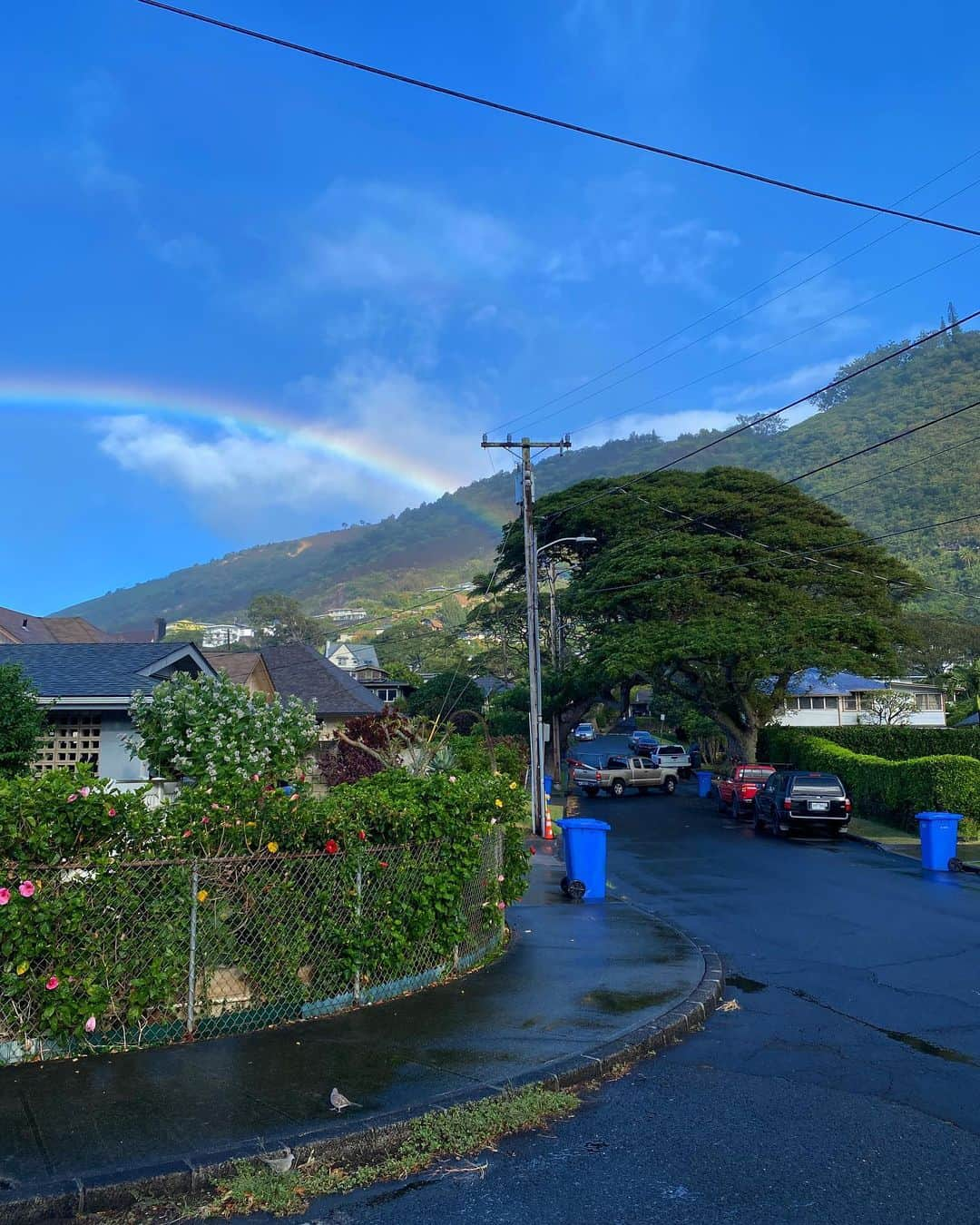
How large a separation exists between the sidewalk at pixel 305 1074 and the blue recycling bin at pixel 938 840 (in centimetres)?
1110

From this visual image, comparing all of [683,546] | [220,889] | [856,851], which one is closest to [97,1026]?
[220,889]

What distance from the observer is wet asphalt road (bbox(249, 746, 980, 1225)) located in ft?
15.1

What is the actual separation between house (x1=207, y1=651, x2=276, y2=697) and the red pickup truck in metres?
15.2

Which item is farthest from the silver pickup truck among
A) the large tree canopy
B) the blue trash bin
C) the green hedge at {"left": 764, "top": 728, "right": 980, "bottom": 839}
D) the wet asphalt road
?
the wet asphalt road

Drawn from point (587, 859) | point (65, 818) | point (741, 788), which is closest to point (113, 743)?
point (587, 859)

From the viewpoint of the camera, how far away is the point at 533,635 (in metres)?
27.4

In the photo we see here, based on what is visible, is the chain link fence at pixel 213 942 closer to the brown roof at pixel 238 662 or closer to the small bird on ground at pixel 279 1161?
the small bird on ground at pixel 279 1161

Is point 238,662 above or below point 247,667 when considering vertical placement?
above

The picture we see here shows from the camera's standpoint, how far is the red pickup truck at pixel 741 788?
1206 inches

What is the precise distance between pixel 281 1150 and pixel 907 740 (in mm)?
29131

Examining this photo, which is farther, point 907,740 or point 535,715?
point 907,740

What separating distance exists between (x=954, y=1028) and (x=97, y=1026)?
6198mm

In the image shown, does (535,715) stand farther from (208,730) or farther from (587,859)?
(587,859)

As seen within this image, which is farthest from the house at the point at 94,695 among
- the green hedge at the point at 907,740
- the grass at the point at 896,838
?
the green hedge at the point at 907,740
